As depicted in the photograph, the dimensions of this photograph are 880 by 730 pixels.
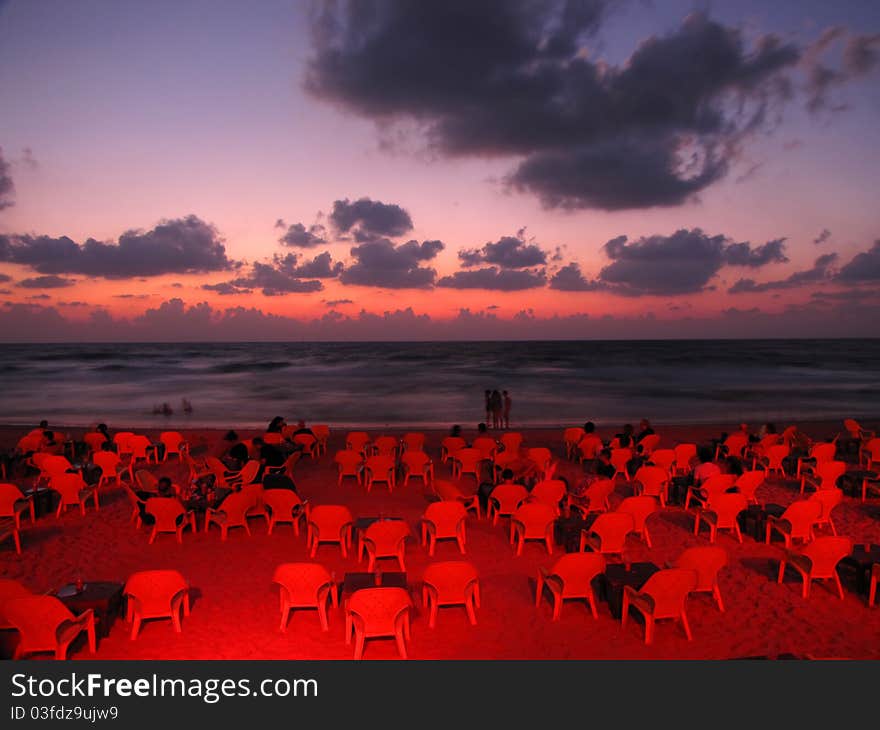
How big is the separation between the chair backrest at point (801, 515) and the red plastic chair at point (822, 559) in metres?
1.40

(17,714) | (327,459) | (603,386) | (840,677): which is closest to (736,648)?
(840,677)

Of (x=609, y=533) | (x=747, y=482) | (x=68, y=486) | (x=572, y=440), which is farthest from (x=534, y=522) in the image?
(x=68, y=486)

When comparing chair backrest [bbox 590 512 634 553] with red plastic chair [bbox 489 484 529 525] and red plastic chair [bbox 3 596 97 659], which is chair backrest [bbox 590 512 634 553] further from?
red plastic chair [bbox 3 596 97 659]

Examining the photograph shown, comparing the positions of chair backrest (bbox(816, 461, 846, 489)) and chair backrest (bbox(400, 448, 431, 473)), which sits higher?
chair backrest (bbox(816, 461, 846, 489))

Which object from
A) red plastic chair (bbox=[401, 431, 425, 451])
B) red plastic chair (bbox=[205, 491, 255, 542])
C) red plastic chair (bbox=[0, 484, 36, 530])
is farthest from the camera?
red plastic chair (bbox=[401, 431, 425, 451])

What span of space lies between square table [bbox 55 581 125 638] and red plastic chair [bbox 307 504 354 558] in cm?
271

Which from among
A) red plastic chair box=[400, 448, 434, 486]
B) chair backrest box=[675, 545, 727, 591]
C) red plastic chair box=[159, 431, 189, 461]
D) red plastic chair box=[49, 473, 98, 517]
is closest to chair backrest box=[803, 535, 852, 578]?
chair backrest box=[675, 545, 727, 591]

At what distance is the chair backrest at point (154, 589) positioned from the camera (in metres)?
5.98

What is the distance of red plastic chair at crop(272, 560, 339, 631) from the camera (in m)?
6.18

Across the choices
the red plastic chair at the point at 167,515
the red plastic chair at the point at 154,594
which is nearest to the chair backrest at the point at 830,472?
the red plastic chair at the point at 154,594

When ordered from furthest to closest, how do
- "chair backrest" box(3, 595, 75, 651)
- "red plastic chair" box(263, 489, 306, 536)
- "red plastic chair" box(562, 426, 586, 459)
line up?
"red plastic chair" box(562, 426, 586, 459) → "red plastic chair" box(263, 489, 306, 536) → "chair backrest" box(3, 595, 75, 651)

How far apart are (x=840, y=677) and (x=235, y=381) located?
178ft

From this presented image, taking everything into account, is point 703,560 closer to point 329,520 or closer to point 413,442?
point 329,520

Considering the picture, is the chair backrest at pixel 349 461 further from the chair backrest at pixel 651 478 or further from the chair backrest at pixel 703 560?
the chair backrest at pixel 703 560
